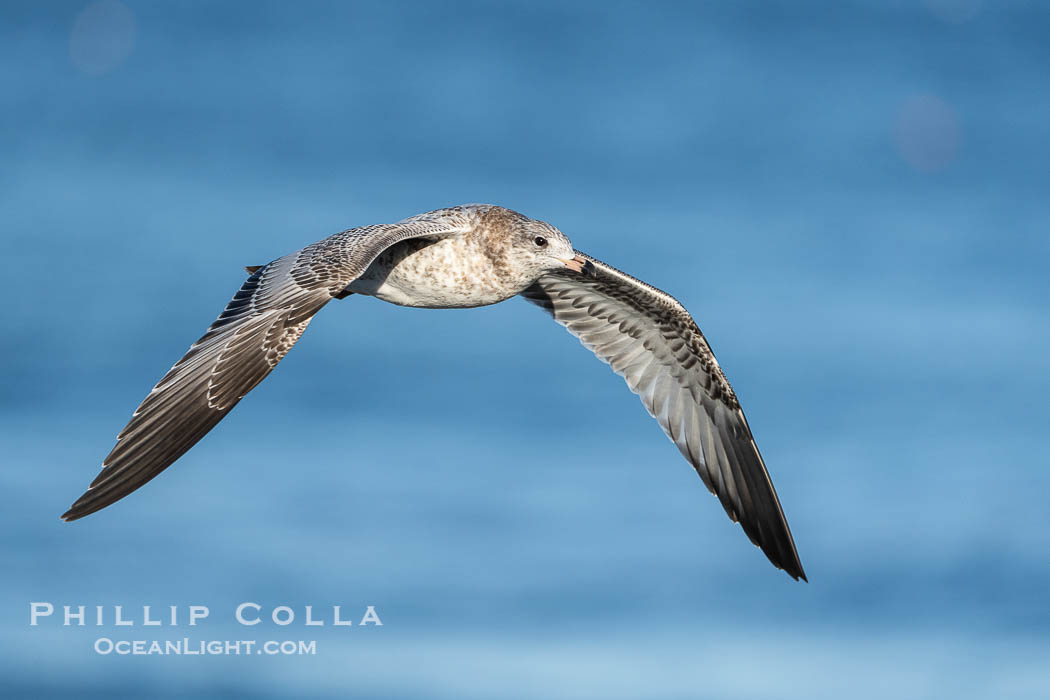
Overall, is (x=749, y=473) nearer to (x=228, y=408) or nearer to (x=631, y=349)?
(x=631, y=349)

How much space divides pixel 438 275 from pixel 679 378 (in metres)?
4.57

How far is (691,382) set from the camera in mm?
18344

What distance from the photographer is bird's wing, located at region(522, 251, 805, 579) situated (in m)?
17.8

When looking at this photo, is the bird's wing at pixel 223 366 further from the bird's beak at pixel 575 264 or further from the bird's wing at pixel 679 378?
the bird's wing at pixel 679 378

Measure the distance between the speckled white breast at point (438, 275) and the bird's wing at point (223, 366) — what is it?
99 cm

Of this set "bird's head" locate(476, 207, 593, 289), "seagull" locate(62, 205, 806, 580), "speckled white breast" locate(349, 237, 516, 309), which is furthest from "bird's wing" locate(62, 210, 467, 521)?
"bird's head" locate(476, 207, 593, 289)

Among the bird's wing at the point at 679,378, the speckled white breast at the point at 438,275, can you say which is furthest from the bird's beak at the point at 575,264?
the bird's wing at the point at 679,378

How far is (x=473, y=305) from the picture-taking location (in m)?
15.9

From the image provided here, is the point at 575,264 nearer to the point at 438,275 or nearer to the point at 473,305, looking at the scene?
the point at 473,305

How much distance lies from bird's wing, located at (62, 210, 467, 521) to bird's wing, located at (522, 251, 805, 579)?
14.4 feet

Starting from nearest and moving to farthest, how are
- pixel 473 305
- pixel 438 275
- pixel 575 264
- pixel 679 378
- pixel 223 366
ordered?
pixel 223 366
pixel 438 275
pixel 575 264
pixel 473 305
pixel 679 378

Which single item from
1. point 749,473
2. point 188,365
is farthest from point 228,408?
point 749,473

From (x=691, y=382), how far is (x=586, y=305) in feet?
6.20

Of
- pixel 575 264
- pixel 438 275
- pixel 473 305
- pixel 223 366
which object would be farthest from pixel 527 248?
pixel 223 366
